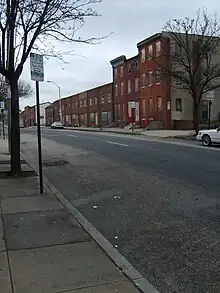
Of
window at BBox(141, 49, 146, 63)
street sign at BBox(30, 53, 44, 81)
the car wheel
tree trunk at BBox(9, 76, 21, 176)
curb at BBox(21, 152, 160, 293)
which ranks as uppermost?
window at BBox(141, 49, 146, 63)

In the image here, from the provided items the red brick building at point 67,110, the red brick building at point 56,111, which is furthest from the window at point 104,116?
the red brick building at point 56,111

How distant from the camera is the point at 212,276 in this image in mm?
4371

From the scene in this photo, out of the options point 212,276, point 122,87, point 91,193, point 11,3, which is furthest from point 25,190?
point 122,87

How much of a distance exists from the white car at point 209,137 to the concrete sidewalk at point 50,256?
15.6m

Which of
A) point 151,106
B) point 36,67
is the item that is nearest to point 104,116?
point 151,106

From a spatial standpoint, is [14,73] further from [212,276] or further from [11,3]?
[212,276]

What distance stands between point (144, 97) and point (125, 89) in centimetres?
871

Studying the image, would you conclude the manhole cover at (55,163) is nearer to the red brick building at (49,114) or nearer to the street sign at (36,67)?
the street sign at (36,67)

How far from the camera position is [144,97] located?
164 ft

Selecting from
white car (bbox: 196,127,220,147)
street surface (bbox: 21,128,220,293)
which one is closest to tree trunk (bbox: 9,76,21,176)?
street surface (bbox: 21,128,220,293)

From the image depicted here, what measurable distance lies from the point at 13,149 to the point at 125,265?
755 centimetres

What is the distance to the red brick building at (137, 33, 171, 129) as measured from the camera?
4303cm

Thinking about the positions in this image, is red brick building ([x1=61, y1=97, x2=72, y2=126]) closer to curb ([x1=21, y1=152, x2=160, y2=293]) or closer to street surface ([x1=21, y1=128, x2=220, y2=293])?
street surface ([x1=21, y1=128, x2=220, y2=293])

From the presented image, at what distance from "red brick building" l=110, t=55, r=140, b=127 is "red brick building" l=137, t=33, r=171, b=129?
2.65 m
